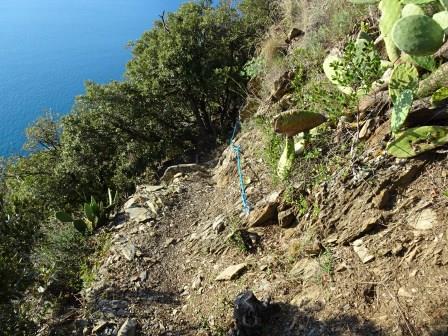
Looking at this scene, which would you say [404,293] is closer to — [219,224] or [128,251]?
[219,224]

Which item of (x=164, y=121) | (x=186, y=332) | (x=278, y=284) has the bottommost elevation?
(x=278, y=284)

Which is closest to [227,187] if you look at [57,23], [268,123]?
[268,123]

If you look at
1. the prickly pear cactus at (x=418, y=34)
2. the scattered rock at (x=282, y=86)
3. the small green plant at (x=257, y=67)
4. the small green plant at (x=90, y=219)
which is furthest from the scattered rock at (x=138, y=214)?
the prickly pear cactus at (x=418, y=34)

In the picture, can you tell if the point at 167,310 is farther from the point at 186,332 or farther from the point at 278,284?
the point at 278,284

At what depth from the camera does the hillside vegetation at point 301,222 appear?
300 centimetres

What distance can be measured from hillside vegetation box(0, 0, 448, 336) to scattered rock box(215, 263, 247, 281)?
0.07 feet

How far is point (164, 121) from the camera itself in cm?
1058

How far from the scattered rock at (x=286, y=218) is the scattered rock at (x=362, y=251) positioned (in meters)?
0.89

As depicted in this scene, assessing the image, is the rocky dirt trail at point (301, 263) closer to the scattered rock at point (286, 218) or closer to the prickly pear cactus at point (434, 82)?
the scattered rock at point (286, 218)

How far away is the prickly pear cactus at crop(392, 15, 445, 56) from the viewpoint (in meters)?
3.22

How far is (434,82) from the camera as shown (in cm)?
364

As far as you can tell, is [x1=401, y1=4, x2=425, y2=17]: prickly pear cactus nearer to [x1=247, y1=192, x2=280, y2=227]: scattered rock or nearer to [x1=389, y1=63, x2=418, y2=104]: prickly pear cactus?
[x1=389, y1=63, x2=418, y2=104]: prickly pear cactus

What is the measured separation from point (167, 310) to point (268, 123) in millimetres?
2871

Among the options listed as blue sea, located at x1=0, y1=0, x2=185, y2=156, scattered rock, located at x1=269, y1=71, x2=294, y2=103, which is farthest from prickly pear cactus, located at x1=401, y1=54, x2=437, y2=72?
blue sea, located at x1=0, y1=0, x2=185, y2=156
